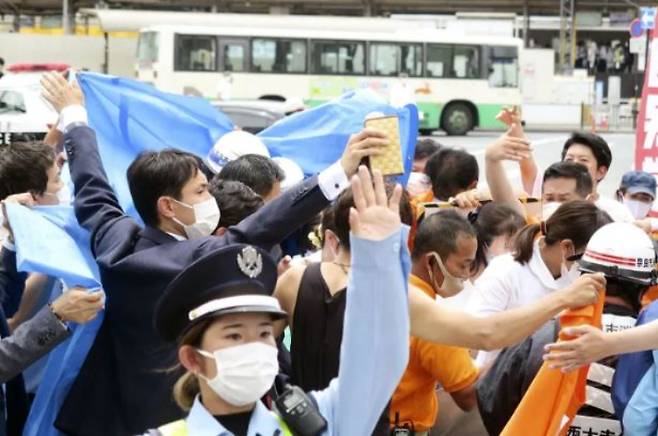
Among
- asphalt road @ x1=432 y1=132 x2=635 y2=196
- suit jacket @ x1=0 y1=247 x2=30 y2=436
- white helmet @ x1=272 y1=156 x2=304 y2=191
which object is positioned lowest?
asphalt road @ x1=432 y1=132 x2=635 y2=196

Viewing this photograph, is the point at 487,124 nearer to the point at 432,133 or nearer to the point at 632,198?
the point at 432,133

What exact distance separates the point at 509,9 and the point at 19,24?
827 inches

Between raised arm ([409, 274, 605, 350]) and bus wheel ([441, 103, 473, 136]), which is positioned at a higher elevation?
raised arm ([409, 274, 605, 350])

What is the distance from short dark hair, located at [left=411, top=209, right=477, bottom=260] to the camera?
12.3 feet

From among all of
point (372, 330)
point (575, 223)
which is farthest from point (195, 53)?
point (372, 330)

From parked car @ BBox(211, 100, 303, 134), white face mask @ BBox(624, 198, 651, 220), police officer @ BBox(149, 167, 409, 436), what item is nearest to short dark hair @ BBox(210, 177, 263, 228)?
police officer @ BBox(149, 167, 409, 436)

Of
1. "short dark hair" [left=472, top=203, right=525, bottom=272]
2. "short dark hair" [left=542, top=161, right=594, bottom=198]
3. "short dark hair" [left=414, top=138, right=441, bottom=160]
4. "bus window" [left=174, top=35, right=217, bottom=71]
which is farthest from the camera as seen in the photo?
"bus window" [left=174, top=35, right=217, bottom=71]

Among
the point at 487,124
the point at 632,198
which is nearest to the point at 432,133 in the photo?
the point at 487,124

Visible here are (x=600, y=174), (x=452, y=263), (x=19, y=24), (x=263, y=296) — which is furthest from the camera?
(x=19, y=24)

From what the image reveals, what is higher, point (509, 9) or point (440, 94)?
point (509, 9)

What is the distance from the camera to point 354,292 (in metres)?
2.21

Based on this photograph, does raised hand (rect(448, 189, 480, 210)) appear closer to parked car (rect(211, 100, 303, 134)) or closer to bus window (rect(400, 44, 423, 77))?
parked car (rect(211, 100, 303, 134))

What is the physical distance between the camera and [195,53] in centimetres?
3125

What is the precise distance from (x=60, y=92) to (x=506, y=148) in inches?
90.2
